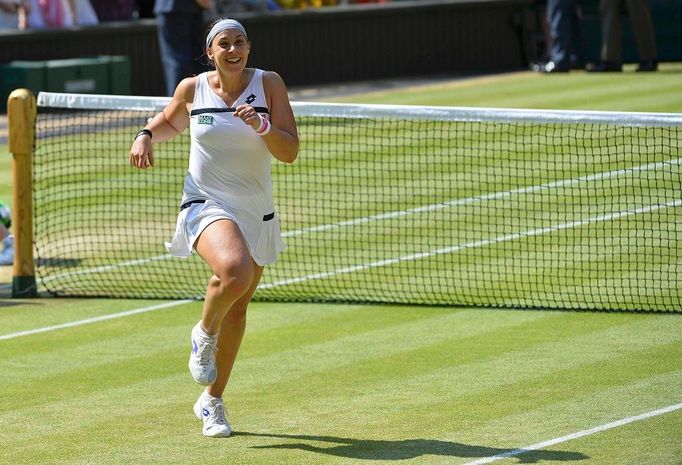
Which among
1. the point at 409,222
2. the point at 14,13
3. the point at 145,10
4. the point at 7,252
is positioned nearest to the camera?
the point at 7,252

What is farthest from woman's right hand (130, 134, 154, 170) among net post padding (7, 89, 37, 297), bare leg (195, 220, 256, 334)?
net post padding (7, 89, 37, 297)

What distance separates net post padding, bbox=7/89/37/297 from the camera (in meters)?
11.2

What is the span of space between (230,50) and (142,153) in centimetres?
75

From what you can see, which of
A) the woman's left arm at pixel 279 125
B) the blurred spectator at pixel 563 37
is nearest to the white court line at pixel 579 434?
the woman's left arm at pixel 279 125

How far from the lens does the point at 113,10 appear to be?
24.5 metres

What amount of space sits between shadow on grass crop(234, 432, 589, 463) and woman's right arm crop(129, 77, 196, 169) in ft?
5.44

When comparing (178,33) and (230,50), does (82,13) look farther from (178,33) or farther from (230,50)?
(230,50)

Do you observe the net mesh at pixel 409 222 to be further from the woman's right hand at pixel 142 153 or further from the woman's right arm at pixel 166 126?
the woman's right hand at pixel 142 153

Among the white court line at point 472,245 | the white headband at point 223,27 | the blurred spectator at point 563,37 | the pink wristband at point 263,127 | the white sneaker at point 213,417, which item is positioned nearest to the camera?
the pink wristband at point 263,127

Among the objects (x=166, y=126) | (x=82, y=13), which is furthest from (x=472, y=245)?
(x=82, y=13)

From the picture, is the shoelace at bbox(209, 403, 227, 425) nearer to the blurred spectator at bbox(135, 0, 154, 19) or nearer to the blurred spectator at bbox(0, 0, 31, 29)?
the blurred spectator at bbox(0, 0, 31, 29)

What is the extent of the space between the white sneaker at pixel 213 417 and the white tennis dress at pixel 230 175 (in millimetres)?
807

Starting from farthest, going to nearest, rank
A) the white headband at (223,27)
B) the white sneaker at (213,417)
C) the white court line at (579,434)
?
the white sneaker at (213,417) → the white headband at (223,27) → the white court line at (579,434)

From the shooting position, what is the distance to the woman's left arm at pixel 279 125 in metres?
7.32
